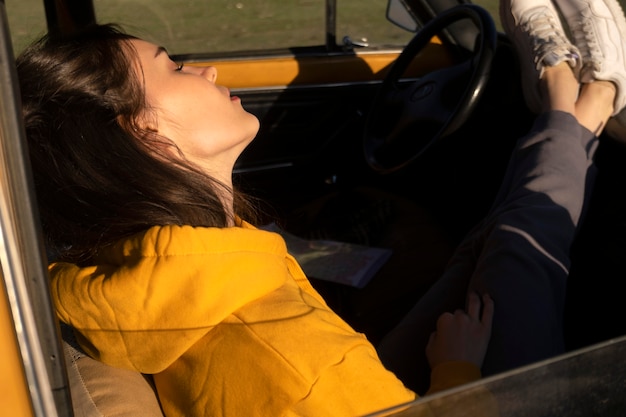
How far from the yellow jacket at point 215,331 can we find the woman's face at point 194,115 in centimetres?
34

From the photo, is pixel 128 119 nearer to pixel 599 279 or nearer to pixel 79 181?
pixel 79 181

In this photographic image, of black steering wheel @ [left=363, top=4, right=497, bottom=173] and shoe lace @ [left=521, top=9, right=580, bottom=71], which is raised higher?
shoe lace @ [left=521, top=9, right=580, bottom=71]

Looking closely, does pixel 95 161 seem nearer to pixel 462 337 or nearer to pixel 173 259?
pixel 173 259

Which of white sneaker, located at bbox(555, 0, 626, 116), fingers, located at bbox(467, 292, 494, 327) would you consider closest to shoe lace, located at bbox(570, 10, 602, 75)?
white sneaker, located at bbox(555, 0, 626, 116)

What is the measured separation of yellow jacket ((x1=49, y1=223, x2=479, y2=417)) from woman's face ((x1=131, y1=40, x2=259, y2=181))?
34 centimetres

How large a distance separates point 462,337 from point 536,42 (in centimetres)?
100

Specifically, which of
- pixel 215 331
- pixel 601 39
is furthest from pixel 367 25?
pixel 215 331

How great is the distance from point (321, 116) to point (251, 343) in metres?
1.64

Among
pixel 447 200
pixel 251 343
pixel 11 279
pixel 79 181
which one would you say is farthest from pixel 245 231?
pixel 447 200

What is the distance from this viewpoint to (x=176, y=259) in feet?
3.43

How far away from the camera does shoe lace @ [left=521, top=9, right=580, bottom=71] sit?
2096 millimetres

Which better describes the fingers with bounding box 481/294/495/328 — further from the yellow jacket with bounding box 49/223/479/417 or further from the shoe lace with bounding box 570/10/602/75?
the shoe lace with bounding box 570/10/602/75

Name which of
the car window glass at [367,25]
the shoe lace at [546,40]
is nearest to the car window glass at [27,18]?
the car window glass at [367,25]

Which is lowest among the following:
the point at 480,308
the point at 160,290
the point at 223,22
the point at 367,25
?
the point at 223,22
